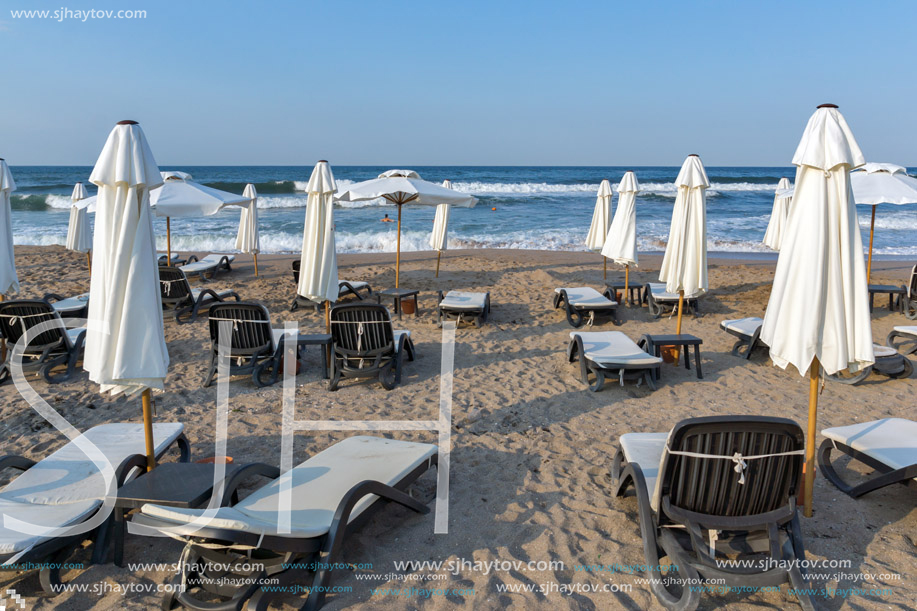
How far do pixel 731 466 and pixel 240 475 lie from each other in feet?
9.25

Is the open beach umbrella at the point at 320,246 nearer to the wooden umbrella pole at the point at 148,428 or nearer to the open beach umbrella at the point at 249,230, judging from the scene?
the wooden umbrella pole at the point at 148,428

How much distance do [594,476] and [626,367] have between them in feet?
6.82

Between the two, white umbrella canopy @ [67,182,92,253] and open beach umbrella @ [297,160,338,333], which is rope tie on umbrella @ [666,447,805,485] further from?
white umbrella canopy @ [67,182,92,253]

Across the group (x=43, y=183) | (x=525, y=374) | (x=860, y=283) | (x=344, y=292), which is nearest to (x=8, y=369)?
(x=344, y=292)

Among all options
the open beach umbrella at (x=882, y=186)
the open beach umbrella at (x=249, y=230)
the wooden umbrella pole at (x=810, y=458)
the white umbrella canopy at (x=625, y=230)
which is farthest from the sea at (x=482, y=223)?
the wooden umbrella pole at (x=810, y=458)

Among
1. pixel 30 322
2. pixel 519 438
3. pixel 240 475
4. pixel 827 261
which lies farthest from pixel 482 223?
pixel 240 475

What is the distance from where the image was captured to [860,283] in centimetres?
339

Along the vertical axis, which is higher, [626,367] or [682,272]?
[682,272]

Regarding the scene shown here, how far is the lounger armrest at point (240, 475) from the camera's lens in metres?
3.26

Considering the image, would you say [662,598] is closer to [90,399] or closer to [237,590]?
[237,590]

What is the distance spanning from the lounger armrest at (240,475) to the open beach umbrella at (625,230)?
24.1ft

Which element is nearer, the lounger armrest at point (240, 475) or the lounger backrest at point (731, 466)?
the lounger backrest at point (731, 466)

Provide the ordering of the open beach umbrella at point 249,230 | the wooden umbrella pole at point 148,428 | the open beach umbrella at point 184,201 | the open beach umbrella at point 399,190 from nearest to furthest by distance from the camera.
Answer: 1. the wooden umbrella pole at point 148,428
2. the open beach umbrella at point 184,201
3. the open beach umbrella at point 399,190
4. the open beach umbrella at point 249,230

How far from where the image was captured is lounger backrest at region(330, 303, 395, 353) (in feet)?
20.6
